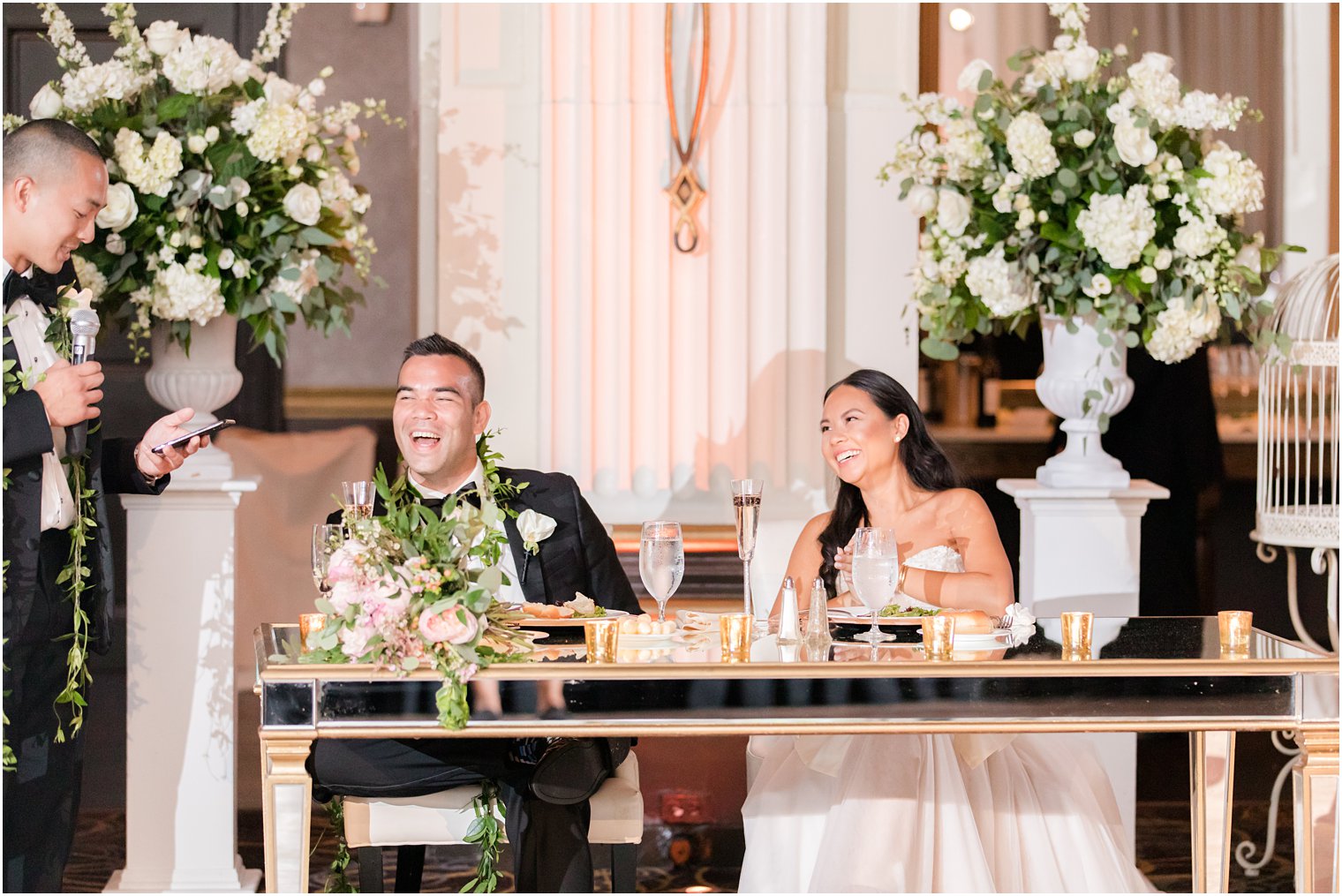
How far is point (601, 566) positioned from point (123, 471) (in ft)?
3.67

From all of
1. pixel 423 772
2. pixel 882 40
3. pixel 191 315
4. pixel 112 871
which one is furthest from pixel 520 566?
pixel 882 40

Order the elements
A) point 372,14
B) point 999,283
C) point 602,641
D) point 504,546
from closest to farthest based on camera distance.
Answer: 1. point 602,641
2. point 504,546
3. point 999,283
4. point 372,14

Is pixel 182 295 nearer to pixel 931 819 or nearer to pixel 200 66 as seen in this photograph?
pixel 200 66

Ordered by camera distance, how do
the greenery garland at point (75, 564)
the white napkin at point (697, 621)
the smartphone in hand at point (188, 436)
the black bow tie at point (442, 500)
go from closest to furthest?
the white napkin at point (697, 621) → the smartphone in hand at point (188, 436) → the greenery garland at point (75, 564) → the black bow tie at point (442, 500)

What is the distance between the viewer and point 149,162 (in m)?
3.21

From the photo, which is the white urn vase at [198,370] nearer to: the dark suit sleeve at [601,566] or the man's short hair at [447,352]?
the man's short hair at [447,352]

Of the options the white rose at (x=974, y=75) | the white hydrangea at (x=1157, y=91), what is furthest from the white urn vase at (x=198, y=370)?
the white hydrangea at (x=1157, y=91)

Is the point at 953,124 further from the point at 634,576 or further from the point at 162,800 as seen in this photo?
the point at 162,800

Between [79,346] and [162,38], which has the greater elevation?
[162,38]

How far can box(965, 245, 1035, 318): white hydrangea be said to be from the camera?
349 centimetres

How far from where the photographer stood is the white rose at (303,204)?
10.8 ft

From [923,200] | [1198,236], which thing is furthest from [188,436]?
[1198,236]

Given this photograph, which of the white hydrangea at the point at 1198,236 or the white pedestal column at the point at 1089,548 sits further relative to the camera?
the white pedestal column at the point at 1089,548

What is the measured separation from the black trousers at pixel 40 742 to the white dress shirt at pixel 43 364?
0.07 meters
